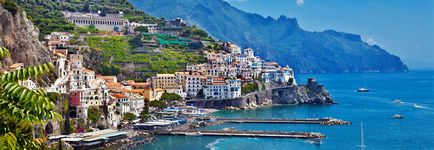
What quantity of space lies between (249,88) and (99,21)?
2331cm

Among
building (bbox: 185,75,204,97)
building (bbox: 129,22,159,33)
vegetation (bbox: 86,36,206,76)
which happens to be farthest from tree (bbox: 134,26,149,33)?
building (bbox: 185,75,204,97)

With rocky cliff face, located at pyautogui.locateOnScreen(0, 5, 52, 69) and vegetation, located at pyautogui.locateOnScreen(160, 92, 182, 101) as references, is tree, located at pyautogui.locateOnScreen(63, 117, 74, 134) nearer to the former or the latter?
rocky cliff face, located at pyautogui.locateOnScreen(0, 5, 52, 69)

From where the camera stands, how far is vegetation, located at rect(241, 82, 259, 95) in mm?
70456

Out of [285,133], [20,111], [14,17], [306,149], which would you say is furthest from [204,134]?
[20,111]

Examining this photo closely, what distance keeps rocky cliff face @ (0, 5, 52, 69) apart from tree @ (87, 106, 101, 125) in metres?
5.16

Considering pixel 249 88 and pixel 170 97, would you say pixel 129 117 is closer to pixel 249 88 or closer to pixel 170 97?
pixel 170 97

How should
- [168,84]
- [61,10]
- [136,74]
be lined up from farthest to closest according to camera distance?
1. [61,10]
2. [136,74]
3. [168,84]

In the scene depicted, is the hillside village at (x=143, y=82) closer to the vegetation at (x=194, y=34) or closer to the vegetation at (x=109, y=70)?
the vegetation at (x=194, y=34)

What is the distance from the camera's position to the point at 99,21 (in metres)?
81.8

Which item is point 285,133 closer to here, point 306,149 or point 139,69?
point 306,149

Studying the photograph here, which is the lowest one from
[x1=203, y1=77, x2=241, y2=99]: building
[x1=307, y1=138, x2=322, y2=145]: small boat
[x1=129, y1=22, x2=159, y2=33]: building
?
[x1=307, y1=138, x2=322, y2=145]: small boat

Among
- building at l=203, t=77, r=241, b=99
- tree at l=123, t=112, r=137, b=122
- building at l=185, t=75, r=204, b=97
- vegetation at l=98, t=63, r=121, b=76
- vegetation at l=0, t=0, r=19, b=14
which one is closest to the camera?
vegetation at l=0, t=0, r=19, b=14

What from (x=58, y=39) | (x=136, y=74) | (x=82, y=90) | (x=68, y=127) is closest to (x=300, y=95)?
(x=136, y=74)

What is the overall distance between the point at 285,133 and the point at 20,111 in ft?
133
